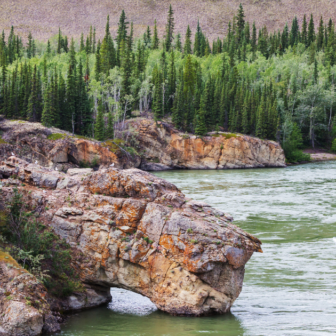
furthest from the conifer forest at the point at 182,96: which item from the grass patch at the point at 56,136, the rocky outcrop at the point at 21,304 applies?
the rocky outcrop at the point at 21,304

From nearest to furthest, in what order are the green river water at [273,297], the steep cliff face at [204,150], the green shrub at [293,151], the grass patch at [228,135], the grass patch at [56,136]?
the green river water at [273,297] → the grass patch at [56,136] → the steep cliff face at [204,150] → the grass patch at [228,135] → the green shrub at [293,151]

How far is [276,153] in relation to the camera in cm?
8956

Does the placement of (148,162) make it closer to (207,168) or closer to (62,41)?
(207,168)

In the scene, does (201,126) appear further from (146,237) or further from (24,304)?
(24,304)

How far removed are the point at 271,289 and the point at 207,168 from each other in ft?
229

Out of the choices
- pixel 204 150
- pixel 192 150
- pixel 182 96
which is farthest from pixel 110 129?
pixel 182 96

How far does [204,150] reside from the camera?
288 feet

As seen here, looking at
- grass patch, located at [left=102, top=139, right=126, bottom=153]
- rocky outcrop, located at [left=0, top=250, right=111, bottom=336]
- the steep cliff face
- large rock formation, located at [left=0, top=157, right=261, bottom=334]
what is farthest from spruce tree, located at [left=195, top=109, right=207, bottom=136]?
rocky outcrop, located at [left=0, top=250, right=111, bottom=336]

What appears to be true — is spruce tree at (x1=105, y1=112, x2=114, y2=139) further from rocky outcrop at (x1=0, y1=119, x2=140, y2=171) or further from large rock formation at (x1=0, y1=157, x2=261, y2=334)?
large rock formation at (x1=0, y1=157, x2=261, y2=334)

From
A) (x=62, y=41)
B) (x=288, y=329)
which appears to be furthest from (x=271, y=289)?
(x=62, y=41)

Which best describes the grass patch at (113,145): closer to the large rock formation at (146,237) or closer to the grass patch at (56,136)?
the grass patch at (56,136)

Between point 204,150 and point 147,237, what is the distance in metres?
73.6

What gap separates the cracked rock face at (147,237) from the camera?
14.1m

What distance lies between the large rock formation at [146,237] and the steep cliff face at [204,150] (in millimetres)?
69515
